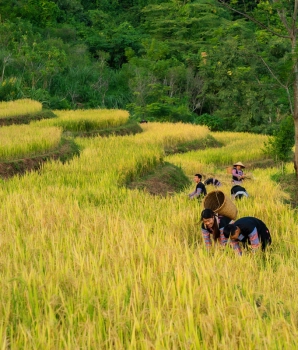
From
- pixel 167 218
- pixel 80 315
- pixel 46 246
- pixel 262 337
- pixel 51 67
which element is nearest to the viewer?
pixel 262 337

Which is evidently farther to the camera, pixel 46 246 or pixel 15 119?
pixel 15 119

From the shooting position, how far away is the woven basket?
4.68 metres

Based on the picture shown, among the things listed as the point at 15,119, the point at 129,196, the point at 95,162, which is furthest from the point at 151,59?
the point at 129,196

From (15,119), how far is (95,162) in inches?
251

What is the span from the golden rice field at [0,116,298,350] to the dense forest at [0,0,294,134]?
45.2 feet

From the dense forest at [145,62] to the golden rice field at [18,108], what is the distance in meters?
2.68

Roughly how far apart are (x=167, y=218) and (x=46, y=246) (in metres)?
1.76

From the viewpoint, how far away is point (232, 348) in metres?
2.16

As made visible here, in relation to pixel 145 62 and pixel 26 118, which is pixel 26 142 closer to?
pixel 26 118

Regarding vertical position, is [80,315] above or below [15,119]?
above

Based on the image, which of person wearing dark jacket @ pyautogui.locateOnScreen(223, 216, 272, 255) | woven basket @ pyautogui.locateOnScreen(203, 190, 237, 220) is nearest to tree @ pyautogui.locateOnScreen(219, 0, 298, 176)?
woven basket @ pyautogui.locateOnScreen(203, 190, 237, 220)

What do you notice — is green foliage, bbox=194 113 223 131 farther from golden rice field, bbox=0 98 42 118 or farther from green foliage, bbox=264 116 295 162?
green foliage, bbox=264 116 295 162

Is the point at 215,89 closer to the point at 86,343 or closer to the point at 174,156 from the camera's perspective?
the point at 174,156

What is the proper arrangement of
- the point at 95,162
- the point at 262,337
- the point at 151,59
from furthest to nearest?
the point at 151,59
the point at 95,162
the point at 262,337
